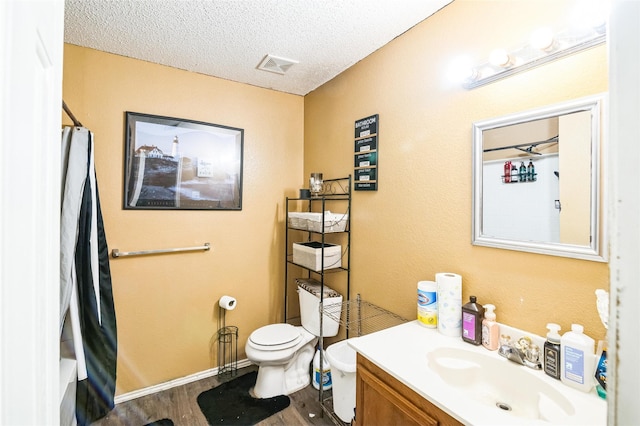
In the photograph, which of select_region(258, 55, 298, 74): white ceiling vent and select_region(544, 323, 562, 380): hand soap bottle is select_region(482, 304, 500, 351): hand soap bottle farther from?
select_region(258, 55, 298, 74): white ceiling vent

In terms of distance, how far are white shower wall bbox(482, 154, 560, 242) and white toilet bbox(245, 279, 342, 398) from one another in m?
1.22

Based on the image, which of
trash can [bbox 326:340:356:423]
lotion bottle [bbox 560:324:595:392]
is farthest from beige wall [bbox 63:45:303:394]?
lotion bottle [bbox 560:324:595:392]

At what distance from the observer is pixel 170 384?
7.18ft

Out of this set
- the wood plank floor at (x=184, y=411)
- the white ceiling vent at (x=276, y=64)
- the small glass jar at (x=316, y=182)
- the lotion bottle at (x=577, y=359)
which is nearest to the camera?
the lotion bottle at (x=577, y=359)

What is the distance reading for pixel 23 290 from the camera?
1.40ft

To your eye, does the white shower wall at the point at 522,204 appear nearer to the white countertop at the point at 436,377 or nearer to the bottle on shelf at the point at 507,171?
the bottle on shelf at the point at 507,171

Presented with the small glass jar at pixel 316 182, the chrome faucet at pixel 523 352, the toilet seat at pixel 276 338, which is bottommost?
the toilet seat at pixel 276 338

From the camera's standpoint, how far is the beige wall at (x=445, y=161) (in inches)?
44.3

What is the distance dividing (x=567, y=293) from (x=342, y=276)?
1383mm

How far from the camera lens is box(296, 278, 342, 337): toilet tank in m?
2.15

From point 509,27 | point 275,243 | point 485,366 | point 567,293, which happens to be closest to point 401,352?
point 485,366

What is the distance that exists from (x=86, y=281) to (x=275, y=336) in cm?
119

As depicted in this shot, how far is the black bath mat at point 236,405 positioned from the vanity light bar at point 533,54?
2235 millimetres

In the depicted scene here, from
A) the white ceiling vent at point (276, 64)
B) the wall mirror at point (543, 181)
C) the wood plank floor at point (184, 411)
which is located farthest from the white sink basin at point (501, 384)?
the white ceiling vent at point (276, 64)
